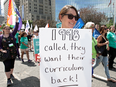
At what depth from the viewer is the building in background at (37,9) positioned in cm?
7731

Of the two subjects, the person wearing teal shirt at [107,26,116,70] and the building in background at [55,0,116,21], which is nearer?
the person wearing teal shirt at [107,26,116,70]

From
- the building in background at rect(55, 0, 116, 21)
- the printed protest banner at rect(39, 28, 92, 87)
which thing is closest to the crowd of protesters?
the printed protest banner at rect(39, 28, 92, 87)

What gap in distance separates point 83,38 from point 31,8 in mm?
84632

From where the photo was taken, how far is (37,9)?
82.3 meters

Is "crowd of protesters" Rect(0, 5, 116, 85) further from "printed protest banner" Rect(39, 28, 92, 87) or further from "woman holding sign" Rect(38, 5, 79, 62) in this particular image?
"printed protest banner" Rect(39, 28, 92, 87)

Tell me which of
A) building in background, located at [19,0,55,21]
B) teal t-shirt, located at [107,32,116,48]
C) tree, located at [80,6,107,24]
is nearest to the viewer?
teal t-shirt, located at [107,32,116,48]

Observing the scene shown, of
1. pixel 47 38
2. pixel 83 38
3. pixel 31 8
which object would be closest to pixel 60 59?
pixel 47 38

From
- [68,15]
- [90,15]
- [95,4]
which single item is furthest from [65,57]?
[95,4]

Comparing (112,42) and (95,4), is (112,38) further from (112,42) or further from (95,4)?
(95,4)

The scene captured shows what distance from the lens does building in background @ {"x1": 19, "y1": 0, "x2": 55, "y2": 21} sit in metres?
77.3

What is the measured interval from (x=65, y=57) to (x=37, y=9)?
286 feet

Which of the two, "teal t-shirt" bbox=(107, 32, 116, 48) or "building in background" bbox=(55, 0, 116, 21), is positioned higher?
"building in background" bbox=(55, 0, 116, 21)

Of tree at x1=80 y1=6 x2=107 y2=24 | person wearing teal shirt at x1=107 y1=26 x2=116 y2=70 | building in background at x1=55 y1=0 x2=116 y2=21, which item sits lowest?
person wearing teal shirt at x1=107 y1=26 x2=116 y2=70

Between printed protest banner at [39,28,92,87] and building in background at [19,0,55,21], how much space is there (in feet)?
255
